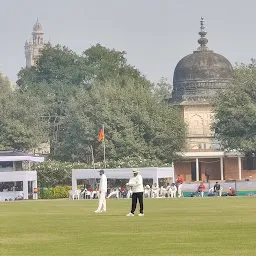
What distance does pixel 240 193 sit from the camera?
262ft

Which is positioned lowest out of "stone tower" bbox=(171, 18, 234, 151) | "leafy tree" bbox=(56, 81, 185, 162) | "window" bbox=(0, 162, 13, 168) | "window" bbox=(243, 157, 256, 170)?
"window" bbox=(0, 162, 13, 168)

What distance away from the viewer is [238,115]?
102 m

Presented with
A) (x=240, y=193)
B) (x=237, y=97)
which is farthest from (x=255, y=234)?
(x=237, y=97)

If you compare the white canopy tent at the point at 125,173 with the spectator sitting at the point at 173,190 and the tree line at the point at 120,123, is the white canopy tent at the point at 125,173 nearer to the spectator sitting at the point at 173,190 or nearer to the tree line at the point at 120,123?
the spectator sitting at the point at 173,190

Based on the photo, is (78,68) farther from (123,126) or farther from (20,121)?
(123,126)

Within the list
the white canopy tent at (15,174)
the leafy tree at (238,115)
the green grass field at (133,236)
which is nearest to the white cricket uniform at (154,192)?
the white canopy tent at (15,174)

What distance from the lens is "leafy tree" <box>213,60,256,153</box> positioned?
101 meters

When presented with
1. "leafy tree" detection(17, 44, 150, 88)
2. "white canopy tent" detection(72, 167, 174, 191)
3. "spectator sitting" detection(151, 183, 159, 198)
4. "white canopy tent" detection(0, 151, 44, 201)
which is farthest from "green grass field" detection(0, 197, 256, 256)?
"leafy tree" detection(17, 44, 150, 88)

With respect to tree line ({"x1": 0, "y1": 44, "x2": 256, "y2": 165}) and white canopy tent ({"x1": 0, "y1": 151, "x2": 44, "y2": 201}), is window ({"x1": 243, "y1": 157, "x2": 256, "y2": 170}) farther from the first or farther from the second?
white canopy tent ({"x1": 0, "y1": 151, "x2": 44, "y2": 201})

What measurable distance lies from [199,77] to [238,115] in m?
25.1

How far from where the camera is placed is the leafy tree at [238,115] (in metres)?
101

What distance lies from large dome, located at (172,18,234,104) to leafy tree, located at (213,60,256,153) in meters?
20.5

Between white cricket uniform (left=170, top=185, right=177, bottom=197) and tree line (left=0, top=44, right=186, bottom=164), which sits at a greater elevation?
tree line (left=0, top=44, right=186, bottom=164)

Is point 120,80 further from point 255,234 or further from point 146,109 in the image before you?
point 255,234
